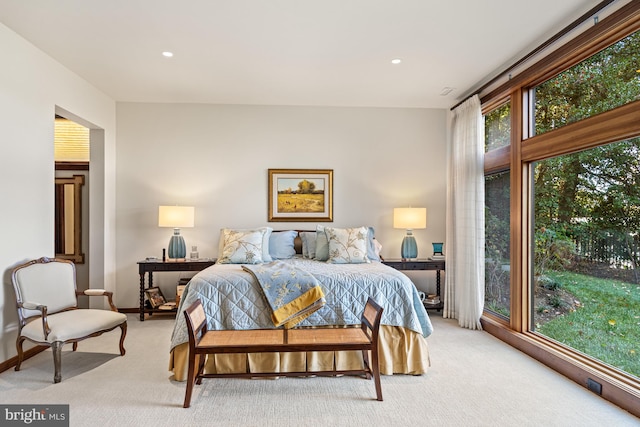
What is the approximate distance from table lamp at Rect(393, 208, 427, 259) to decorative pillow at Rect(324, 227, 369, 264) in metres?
0.77

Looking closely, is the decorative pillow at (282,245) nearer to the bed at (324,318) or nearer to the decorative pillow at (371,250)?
the decorative pillow at (371,250)

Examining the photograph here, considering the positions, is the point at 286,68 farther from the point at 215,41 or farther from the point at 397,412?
the point at 397,412

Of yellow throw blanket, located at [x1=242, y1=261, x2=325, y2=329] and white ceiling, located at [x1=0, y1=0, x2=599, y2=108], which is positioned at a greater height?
white ceiling, located at [x1=0, y1=0, x2=599, y2=108]

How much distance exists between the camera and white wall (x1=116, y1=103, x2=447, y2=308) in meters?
4.99

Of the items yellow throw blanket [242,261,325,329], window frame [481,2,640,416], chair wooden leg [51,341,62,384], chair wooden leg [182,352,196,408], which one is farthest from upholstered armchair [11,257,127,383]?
window frame [481,2,640,416]

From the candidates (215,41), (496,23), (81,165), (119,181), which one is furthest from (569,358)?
(81,165)

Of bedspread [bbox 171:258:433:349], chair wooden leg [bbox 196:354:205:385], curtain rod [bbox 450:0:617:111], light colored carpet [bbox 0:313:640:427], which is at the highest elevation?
curtain rod [bbox 450:0:617:111]

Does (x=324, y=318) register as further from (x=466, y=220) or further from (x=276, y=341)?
(x=466, y=220)

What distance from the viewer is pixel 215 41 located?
325cm

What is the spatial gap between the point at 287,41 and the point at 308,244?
2303 millimetres

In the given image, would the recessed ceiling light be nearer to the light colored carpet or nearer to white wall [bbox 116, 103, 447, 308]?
white wall [bbox 116, 103, 447, 308]

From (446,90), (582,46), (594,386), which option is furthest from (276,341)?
(446,90)

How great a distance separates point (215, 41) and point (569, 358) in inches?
154

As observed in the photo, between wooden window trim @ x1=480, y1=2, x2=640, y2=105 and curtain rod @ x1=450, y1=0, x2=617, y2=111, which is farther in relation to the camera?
curtain rod @ x1=450, y1=0, x2=617, y2=111
